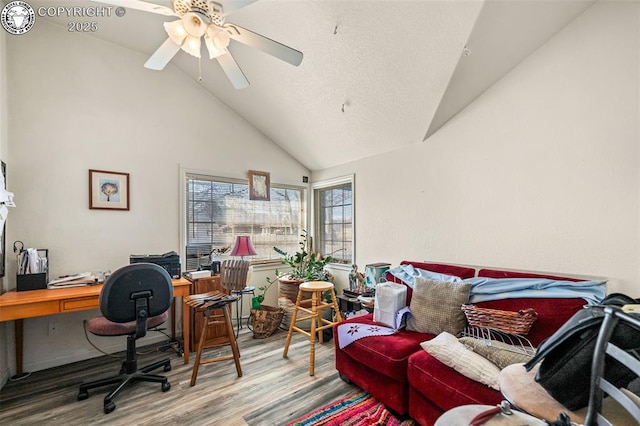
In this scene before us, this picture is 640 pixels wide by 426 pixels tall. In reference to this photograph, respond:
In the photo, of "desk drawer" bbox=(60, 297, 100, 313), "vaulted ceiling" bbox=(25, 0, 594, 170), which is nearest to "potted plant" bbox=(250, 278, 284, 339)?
"desk drawer" bbox=(60, 297, 100, 313)

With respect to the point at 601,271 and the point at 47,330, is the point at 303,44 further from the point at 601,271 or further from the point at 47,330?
the point at 47,330

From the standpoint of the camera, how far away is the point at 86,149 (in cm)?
271

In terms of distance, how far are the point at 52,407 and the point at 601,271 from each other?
3.91m

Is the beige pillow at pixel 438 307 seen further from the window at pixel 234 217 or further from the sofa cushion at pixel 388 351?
the window at pixel 234 217

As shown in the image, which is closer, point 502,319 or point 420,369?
point 420,369

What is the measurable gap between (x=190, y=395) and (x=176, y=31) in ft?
8.37

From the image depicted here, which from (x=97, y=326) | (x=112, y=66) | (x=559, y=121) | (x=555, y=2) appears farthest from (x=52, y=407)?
(x=555, y=2)

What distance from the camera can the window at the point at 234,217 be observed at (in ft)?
11.1

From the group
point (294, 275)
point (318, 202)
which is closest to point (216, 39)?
point (294, 275)

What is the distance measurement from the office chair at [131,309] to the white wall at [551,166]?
7.97 ft

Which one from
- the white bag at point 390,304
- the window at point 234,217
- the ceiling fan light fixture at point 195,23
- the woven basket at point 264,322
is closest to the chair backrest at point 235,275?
the woven basket at point 264,322

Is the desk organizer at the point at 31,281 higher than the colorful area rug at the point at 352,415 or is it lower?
higher

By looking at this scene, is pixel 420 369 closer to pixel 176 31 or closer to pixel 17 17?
pixel 176 31

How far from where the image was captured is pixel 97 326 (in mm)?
2086
